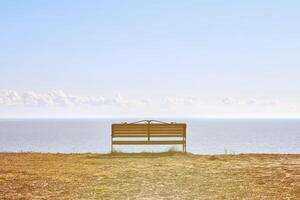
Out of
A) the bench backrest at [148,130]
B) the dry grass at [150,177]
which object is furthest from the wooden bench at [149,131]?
the dry grass at [150,177]

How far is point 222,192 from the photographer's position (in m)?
11.1

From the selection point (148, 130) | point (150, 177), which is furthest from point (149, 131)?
point (150, 177)

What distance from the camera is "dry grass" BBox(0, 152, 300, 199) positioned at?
10.9 m

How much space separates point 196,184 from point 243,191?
1323 millimetres

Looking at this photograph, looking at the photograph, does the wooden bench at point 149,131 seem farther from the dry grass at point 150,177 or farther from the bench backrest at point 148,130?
the dry grass at point 150,177

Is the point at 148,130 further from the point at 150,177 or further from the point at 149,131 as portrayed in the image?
the point at 150,177

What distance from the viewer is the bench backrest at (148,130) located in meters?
20.5

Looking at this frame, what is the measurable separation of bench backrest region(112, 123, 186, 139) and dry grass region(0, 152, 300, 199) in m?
1.84

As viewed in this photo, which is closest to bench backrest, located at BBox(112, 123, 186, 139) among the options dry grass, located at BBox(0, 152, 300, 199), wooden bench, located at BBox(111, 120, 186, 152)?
wooden bench, located at BBox(111, 120, 186, 152)

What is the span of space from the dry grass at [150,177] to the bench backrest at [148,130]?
6.04 feet

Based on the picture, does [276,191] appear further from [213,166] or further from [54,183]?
[54,183]

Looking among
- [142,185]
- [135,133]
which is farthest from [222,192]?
[135,133]

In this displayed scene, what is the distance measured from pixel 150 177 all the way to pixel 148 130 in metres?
7.51

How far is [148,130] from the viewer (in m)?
20.6
